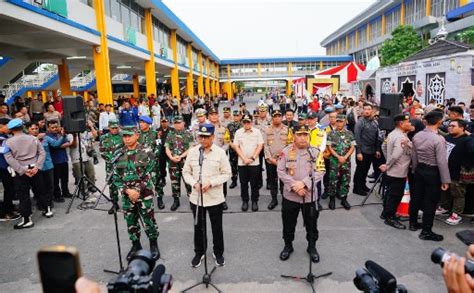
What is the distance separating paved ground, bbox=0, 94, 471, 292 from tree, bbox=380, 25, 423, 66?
2627 centimetres

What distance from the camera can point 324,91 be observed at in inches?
709

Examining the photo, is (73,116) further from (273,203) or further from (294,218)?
(294,218)

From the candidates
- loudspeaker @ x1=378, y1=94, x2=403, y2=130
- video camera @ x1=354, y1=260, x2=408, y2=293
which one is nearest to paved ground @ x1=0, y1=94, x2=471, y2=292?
loudspeaker @ x1=378, y1=94, x2=403, y2=130

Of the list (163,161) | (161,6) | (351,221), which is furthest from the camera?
(161,6)

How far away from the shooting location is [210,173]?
413 centimetres

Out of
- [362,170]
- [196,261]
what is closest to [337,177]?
[362,170]

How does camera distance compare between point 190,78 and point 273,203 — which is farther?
point 190,78

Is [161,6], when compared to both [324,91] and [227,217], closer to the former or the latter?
[324,91]

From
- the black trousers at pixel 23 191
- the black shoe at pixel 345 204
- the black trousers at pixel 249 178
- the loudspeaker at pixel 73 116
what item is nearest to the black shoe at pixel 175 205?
the black trousers at pixel 249 178

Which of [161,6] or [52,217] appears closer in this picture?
[52,217]

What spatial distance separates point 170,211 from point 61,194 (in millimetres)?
2672

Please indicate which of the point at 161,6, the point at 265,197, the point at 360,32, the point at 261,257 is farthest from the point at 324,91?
the point at 360,32

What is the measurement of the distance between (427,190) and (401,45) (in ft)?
91.2

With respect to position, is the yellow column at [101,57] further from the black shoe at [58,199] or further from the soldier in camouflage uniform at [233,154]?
the soldier in camouflage uniform at [233,154]
